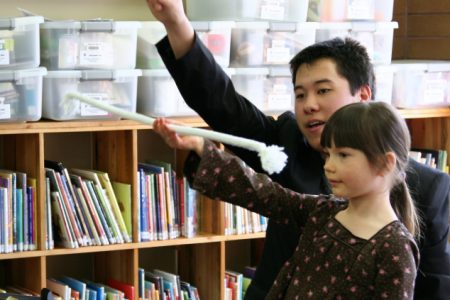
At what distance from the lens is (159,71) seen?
2980mm

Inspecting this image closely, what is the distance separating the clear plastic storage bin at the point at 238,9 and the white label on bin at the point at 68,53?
0.50m

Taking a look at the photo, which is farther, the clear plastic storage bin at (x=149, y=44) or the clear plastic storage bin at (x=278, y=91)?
the clear plastic storage bin at (x=278, y=91)

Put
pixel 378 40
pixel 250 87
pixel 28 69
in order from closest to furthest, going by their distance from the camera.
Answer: pixel 28 69
pixel 250 87
pixel 378 40

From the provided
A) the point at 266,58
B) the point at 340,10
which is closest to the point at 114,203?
the point at 266,58

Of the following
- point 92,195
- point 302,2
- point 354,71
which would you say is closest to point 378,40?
point 302,2

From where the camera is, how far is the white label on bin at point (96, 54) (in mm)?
2840

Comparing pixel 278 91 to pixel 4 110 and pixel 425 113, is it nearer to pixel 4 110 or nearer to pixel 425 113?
pixel 425 113

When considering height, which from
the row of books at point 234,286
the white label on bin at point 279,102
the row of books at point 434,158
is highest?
the white label on bin at point 279,102

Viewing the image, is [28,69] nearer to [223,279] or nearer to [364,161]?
[223,279]

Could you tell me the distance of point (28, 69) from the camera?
2764 millimetres

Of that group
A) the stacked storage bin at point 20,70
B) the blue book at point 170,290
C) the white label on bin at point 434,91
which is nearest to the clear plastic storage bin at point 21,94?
the stacked storage bin at point 20,70

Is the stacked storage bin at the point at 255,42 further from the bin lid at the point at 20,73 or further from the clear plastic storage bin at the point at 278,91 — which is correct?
the bin lid at the point at 20,73

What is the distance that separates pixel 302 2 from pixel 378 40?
0.36 meters

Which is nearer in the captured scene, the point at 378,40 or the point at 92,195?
the point at 92,195
